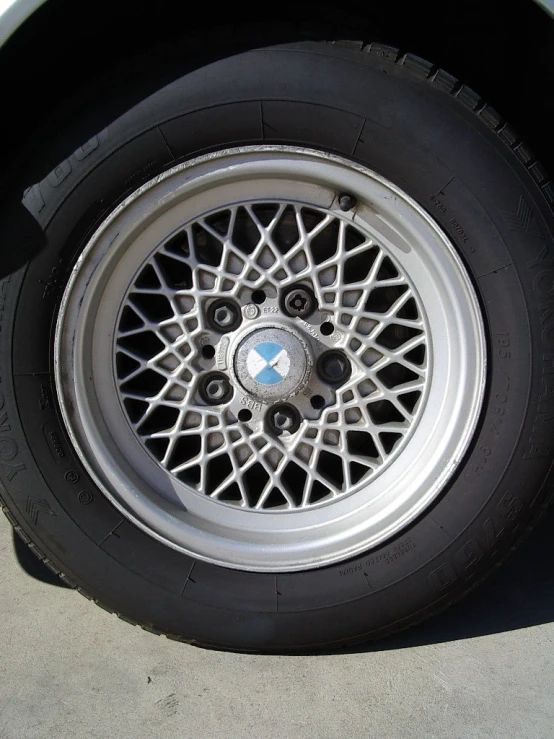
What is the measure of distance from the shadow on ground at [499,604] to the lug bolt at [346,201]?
113cm

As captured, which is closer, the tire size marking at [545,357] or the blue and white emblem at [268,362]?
the tire size marking at [545,357]

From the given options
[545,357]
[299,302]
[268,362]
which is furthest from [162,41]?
[545,357]

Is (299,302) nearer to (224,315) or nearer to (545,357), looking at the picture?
(224,315)

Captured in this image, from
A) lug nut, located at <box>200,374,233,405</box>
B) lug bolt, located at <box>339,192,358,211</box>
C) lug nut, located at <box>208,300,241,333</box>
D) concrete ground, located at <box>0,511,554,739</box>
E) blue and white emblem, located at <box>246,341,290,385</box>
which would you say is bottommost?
concrete ground, located at <box>0,511,554,739</box>

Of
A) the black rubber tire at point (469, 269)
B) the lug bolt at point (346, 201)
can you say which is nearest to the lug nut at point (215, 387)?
the black rubber tire at point (469, 269)

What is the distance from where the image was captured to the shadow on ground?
1.79 meters

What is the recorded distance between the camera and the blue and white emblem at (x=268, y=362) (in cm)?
172

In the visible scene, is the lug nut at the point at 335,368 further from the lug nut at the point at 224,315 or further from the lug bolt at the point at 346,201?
the lug bolt at the point at 346,201

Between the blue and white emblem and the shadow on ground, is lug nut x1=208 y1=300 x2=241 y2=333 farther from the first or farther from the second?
the shadow on ground

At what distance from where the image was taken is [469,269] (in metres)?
1.62

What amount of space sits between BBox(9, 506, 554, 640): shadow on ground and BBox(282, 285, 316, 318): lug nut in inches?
35.1

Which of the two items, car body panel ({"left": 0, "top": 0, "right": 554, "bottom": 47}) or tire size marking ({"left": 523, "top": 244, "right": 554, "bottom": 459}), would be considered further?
tire size marking ({"left": 523, "top": 244, "right": 554, "bottom": 459})

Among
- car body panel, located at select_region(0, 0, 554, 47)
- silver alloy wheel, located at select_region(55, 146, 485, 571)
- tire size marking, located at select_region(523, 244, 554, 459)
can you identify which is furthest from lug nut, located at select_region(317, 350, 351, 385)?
car body panel, located at select_region(0, 0, 554, 47)

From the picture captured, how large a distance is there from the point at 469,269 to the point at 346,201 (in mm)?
340
